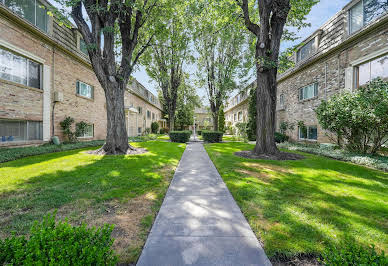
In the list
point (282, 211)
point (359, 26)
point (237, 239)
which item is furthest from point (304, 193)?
point (359, 26)

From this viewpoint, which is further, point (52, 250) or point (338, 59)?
point (338, 59)

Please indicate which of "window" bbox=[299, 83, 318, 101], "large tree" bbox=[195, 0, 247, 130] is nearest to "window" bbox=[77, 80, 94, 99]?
"large tree" bbox=[195, 0, 247, 130]

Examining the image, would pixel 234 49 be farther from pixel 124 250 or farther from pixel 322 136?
pixel 124 250

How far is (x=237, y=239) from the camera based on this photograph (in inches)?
86.6

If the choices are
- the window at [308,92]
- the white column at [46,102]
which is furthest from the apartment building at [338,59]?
the white column at [46,102]

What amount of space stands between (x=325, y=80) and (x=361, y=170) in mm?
7204

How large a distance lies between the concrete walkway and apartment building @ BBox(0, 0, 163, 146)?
953 centimetres

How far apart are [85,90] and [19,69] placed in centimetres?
460

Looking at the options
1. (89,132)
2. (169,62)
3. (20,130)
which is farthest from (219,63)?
(20,130)

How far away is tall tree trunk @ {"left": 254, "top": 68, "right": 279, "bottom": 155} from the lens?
297 inches

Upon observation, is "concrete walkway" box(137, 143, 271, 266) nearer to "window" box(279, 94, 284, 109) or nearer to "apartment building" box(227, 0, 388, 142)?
"apartment building" box(227, 0, 388, 142)

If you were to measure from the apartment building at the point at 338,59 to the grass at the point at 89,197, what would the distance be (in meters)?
9.99

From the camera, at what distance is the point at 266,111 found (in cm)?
759

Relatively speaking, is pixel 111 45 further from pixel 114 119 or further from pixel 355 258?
pixel 355 258
